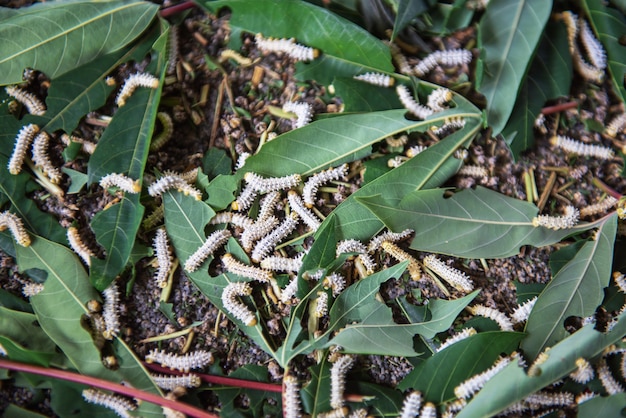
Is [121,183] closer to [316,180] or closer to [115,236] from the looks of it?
[115,236]

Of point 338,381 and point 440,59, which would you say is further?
point 440,59

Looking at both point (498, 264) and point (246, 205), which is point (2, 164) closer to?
point (246, 205)

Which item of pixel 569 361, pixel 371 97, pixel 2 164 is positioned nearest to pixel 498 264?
pixel 569 361

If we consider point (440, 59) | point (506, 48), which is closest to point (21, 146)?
point (440, 59)

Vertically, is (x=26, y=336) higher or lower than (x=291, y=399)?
higher

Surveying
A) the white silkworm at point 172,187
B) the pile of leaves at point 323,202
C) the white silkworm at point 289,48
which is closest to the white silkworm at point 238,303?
the pile of leaves at point 323,202

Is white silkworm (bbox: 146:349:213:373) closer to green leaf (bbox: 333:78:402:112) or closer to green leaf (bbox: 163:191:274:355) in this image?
green leaf (bbox: 163:191:274:355)
